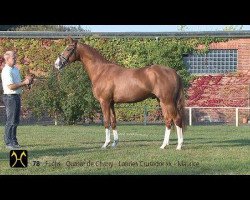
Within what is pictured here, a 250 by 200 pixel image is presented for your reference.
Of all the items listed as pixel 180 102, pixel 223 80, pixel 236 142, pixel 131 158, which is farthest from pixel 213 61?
pixel 131 158

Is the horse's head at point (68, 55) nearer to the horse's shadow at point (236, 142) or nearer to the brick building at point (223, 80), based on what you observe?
the horse's shadow at point (236, 142)

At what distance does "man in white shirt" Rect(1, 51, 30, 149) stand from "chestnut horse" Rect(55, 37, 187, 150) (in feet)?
5.32

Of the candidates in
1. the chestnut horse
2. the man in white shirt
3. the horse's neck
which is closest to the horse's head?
the chestnut horse

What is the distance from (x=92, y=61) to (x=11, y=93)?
2.06 meters

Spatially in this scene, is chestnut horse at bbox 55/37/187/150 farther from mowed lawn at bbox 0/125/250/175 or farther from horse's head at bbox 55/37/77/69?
mowed lawn at bbox 0/125/250/175

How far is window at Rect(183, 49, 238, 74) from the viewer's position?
31234 mm

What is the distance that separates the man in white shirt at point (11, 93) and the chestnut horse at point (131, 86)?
1621 millimetres

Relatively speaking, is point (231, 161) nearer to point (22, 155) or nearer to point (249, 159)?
point (249, 159)

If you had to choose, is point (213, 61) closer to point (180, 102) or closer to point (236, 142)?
point (236, 142)

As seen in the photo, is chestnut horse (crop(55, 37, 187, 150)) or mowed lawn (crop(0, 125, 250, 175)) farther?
chestnut horse (crop(55, 37, 187, 150))

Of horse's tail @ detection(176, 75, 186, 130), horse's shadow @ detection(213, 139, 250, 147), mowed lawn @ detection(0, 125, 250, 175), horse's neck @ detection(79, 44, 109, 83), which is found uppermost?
horse's neck @ detection(79, 44, 109, 83)

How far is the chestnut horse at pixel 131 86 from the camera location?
519 inches

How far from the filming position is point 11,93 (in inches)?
493

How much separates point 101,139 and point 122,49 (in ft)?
52.4
